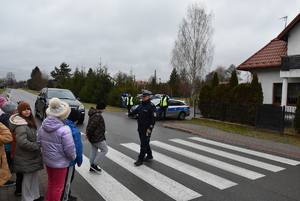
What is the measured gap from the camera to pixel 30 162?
3.34 m

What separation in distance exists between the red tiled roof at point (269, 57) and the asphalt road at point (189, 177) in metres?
10.0

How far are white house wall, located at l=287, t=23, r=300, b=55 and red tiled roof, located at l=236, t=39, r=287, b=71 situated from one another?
3.45 feet

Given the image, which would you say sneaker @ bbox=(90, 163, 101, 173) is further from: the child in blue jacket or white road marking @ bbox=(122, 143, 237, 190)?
white road marking @ bbox=(122, 143, 237, 190)

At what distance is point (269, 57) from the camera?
1631 centimetres

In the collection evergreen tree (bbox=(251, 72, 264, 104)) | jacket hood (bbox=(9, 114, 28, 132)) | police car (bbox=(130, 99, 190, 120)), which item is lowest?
police car (bbox=(130, 99, 190, 120))

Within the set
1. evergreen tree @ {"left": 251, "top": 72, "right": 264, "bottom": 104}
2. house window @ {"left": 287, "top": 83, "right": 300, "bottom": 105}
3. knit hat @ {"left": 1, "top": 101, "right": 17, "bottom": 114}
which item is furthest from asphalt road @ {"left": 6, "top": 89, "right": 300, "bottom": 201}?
house window @ {"left": 287, "top": 83, "right": 300, "bottom": 105}

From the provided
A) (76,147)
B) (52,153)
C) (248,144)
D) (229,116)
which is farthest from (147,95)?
(229,116)

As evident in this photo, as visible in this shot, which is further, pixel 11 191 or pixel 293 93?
pixel 293 93

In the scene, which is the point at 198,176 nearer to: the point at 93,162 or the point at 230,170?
the point at 230,170

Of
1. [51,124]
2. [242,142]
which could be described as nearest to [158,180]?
[51,124]

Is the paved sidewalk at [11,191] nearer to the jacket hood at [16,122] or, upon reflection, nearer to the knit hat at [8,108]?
the jacket hood at [16,122]

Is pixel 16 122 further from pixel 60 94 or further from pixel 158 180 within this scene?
pixel 60 94

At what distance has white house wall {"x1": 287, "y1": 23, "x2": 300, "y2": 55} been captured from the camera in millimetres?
13875

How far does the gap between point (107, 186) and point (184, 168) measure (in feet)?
6.75
